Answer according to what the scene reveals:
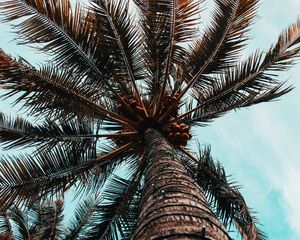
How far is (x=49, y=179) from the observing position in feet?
22.0

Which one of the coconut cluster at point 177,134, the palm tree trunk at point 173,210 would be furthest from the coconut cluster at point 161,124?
the palm tree trunk at point 173,210

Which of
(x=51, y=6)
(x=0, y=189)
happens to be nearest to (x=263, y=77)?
(x=51, y=6)

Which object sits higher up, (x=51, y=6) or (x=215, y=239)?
(x=51, y=6)

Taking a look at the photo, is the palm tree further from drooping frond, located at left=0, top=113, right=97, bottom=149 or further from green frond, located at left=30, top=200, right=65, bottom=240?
green frond, located at left=30, top=200, right=65, bottom=240

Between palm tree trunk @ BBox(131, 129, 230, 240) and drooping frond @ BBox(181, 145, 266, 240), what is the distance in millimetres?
1864

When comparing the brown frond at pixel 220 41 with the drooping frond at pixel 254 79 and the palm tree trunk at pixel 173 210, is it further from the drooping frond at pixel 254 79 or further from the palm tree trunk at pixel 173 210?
the palm tree trunk at pixel 173 210

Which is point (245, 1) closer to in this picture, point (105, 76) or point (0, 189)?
point (105, 76)

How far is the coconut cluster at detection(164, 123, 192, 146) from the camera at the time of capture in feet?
22.7

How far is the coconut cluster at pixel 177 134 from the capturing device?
693 centimetres

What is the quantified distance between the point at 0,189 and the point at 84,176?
1311 mm

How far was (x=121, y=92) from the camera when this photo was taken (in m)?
7.97

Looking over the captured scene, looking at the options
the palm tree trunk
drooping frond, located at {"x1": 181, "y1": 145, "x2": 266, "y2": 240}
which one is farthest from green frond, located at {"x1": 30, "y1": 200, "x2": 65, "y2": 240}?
the palm tree trunk

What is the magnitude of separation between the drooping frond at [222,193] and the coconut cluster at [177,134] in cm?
42

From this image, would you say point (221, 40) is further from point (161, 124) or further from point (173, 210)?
point (173, 210)
